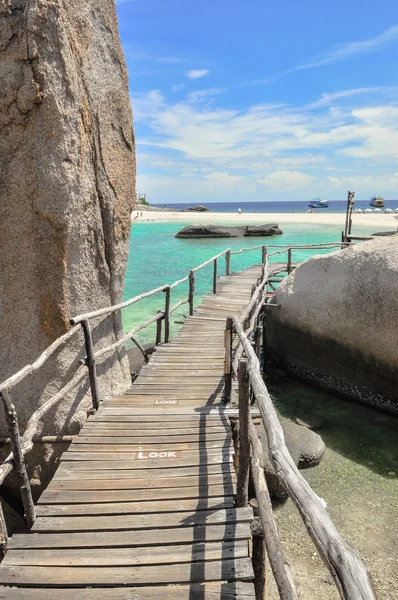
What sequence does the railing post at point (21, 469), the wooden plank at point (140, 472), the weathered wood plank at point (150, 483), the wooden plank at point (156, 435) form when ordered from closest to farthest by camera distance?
the railing post at point (21, 469) < the weathered wood plank at point (150, 483) < the wooden plank at point (140, 472) < the wooden plank at point (156, 435)

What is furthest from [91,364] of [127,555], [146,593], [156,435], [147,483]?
[146,593]

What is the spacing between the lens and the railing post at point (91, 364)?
5180 mm

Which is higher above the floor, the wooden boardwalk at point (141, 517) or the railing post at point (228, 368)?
the railing post at point (228, 368)

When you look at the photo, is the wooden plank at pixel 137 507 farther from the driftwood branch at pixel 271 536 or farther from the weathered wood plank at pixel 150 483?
the driftwood branch at pixel 271 536

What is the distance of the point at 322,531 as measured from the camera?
5.13 feet

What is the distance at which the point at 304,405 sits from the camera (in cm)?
923

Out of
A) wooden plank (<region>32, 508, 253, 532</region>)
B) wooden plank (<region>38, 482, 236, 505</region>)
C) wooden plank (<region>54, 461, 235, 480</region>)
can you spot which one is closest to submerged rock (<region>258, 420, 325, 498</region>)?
wooden plank (<region>54, 461, 235, 480</region>)

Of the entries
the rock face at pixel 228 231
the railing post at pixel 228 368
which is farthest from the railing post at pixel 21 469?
the rock face at pixel 228 231

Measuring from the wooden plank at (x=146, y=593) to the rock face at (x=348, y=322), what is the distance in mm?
6408

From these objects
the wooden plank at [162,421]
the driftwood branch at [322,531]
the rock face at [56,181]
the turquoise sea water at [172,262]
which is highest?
the rock face at [56,181]

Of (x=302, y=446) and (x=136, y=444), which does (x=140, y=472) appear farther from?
(x=302, y=446)

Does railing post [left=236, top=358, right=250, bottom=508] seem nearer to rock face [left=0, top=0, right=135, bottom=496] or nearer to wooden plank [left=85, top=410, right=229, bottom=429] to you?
wooden plank [left=85, top=410, right=229, bottom=429]

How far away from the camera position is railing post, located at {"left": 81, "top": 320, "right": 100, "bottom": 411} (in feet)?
17.0

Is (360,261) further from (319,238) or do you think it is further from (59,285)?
(319,238)
